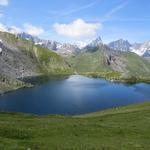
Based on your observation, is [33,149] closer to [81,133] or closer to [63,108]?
[81,133]

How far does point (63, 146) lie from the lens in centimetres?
3731

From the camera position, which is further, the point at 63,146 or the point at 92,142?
the point at 92,142

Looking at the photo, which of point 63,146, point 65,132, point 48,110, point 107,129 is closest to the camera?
point 63,146

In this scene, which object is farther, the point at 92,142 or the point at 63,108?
the point at 63,108

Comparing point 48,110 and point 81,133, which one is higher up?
point 81,133

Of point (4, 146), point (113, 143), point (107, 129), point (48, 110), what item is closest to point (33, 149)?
point (4, 146)

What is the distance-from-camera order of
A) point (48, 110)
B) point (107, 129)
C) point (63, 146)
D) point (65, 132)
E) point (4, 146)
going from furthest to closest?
point (48, 110), point (107, 129), point (65, 132), point (63, 146), point (4, 146)

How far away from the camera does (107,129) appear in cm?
5272

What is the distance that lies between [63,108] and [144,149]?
156233 millimetres

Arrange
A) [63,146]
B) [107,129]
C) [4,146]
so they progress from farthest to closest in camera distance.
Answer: [107,129] → [63,146] → [4,146]

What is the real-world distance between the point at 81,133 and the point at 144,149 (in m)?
10.6

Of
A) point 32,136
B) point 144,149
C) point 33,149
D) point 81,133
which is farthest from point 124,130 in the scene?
point 33,149

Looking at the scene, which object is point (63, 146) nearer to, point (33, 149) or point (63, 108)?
point (33, 149)

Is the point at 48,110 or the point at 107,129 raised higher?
the point at 107,129
